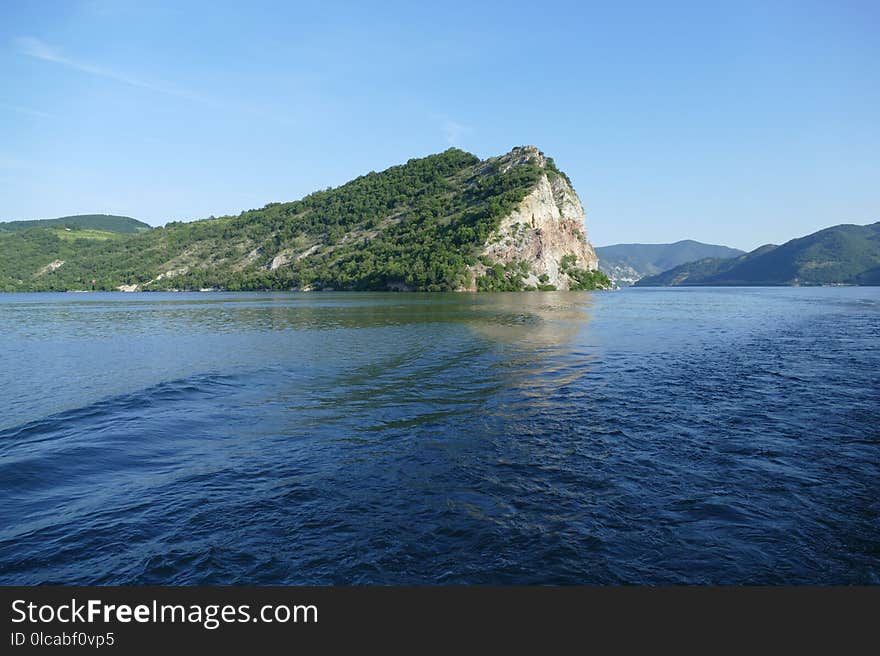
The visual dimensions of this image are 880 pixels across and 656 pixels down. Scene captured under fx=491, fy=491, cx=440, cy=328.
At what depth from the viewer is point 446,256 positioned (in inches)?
7028

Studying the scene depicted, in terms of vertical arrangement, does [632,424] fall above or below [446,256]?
below

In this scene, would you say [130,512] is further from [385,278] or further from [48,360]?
[385,278]

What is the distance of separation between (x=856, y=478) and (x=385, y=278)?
17644 centimetres

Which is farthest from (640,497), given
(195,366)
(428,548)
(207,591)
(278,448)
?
(195,366)

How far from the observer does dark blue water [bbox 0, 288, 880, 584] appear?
8375 millimetres

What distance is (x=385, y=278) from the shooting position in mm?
184250

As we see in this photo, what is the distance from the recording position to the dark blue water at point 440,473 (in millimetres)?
8375

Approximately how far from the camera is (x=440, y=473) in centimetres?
1251

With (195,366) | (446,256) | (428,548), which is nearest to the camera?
(428,548)

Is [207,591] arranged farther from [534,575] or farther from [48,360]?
[48,360]

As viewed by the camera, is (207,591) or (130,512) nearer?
(207,591)

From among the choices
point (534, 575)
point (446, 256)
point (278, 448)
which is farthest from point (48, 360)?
point (446, 256)

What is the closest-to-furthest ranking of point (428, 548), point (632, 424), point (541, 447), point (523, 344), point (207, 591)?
1. point (207, 591)
2. point (428, 548)
3. point (541, 447)
4. point (632, 424)
5. point (523, 344)

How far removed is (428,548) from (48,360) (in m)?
32.2
